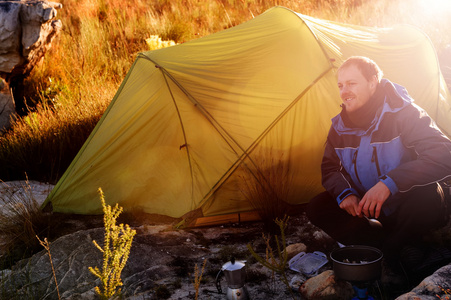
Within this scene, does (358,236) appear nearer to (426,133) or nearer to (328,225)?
(328,225)

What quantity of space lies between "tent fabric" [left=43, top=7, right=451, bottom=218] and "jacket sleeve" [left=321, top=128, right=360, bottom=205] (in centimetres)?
79

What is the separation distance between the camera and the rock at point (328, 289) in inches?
106

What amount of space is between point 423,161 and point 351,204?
1.54 feet

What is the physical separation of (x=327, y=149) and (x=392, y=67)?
153 cm

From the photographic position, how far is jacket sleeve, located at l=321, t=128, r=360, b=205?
297 cm

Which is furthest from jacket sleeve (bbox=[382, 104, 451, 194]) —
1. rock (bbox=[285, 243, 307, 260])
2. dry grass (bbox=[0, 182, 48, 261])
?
A: dry grass (bbox=[0, 182, 48, 261])

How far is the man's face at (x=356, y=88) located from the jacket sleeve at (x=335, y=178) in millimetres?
369

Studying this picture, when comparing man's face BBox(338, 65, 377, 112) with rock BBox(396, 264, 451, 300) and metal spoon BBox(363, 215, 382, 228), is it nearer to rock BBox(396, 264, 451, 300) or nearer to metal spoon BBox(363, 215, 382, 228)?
metal spoon BBox(363, 215, 382, 228)

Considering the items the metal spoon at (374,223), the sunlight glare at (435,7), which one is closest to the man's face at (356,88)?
the metal spoon at (374,223)

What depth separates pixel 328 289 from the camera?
8.86 feet

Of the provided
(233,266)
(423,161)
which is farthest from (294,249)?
(423,161)

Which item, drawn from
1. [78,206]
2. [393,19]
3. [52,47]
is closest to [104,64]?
[52,47]

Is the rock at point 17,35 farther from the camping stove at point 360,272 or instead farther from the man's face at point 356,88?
the camping stove at point 360,272

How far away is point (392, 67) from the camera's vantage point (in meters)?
4.35
